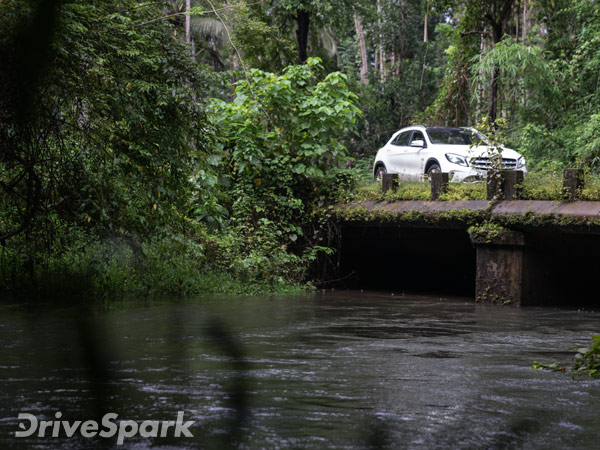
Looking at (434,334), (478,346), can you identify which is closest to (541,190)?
(434,334)

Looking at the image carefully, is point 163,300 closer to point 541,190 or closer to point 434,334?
point 434,334

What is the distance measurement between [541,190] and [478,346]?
20.5 feet

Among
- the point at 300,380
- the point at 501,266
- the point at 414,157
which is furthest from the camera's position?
the point at 414,157

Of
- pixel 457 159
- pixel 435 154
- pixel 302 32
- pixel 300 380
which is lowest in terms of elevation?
pixel 300 380

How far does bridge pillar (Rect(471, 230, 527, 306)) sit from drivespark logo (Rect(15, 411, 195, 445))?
10137 mm

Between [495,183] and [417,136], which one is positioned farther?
[417,136]

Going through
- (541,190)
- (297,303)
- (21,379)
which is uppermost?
(541,190)

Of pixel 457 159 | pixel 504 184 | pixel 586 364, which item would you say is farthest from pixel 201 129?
pixel 457 159

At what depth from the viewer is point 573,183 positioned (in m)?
12.7

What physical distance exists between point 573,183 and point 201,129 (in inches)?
243

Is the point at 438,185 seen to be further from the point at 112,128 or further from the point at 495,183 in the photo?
the point at 112,128

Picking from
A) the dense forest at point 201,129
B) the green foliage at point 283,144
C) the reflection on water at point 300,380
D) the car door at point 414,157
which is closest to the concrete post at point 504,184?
the dense forest at point 201,129

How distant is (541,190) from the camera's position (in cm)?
1309

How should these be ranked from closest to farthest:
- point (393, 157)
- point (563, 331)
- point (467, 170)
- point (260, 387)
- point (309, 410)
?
1. point (309, 410)
2. point (260, 387)
3. point (563, 331)
4. point (467, 170)
5. point (393, 157)
